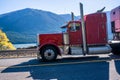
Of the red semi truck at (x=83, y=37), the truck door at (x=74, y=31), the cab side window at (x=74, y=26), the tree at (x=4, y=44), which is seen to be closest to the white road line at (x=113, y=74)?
the red semi truck at (x=83, y=37)

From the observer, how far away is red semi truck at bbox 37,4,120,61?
1628cm

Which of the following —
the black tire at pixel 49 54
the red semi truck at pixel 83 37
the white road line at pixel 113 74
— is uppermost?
the red semi truck at pixel 83 37

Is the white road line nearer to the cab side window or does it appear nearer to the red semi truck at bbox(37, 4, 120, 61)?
the red semi truck at bbox(37, 4, 120, 61)

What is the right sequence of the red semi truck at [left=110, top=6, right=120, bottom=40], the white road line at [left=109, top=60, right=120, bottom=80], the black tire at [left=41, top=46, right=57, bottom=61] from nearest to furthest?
the white road line at [left=109, top=60, right=120, bottom=80] → the black tire at [left=41, top=46, right=57, bottom=61] → the red semi truck at [left=110, top=6, right=120, bottom=40]

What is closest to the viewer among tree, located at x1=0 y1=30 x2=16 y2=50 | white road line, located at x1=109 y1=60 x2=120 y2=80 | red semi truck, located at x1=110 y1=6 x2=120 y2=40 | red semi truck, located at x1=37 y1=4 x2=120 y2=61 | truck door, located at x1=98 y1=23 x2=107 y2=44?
white road line, located at x1=109 y1=60 x2=120 y2=80

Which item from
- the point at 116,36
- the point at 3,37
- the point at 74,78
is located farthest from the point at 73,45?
the point at 3,37

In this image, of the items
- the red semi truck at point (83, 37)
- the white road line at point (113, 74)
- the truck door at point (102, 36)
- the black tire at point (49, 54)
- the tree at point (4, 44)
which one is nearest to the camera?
the white road line at point (113, 74)

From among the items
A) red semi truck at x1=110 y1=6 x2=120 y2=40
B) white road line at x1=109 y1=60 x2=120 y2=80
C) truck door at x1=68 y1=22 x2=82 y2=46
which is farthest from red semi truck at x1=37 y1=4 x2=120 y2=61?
white road line at x1=109 y1=60 x2=120 y2=80

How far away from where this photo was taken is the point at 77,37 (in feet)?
55.0

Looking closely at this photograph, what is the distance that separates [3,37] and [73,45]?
1779 inches

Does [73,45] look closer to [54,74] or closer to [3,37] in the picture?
[54,74]

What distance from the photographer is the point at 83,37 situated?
16344 mm

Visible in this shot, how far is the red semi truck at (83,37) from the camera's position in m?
16.3

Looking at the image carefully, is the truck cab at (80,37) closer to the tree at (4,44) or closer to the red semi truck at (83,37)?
the red semi truck at (83,37)
